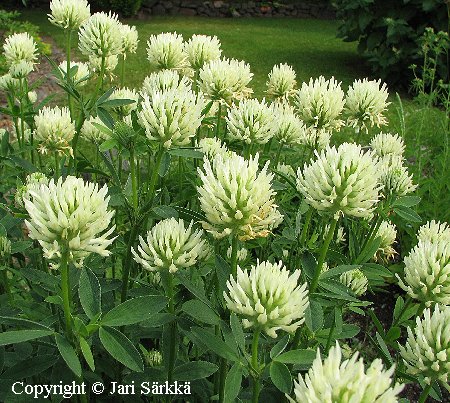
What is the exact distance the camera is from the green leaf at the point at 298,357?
1.32 meters

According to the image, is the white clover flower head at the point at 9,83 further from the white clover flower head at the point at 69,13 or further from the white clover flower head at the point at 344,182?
the white clover flower head at the point at 344,182

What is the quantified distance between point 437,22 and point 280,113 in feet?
21.9

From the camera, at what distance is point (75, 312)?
1.80 metres

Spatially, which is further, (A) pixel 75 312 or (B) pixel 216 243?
(A) pixel 75 312

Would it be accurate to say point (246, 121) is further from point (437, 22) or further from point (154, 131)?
point (437, 22)

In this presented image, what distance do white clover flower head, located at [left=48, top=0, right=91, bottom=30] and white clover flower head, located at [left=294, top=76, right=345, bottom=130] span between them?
0.93 metres

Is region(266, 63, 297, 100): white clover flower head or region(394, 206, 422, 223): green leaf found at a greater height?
region(266, 63, 297, 100): white clover flower head

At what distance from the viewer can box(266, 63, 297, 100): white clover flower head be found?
8.77ft

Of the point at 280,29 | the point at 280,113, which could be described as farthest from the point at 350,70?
the point at 280,113

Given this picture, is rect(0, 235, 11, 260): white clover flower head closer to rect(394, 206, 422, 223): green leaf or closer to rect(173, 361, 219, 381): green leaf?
rect(173, 361, 219, 381): green leaf

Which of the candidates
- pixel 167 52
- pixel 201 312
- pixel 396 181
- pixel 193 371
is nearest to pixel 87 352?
pixel 201 312

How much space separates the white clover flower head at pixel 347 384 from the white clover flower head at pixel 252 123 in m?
1.19

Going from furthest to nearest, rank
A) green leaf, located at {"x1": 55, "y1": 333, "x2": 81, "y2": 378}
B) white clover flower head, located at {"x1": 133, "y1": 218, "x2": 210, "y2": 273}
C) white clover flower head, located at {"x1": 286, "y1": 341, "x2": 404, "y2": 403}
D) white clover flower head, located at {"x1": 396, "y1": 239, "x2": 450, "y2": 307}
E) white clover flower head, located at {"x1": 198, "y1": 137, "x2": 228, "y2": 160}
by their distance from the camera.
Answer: white clover flower head, located at {"x1": 198, "y1": 137, "x2": 228, "y2": 160} → white clover flower head, located at {"x1": 396, "y1": 239, "x2": 450, "y2": 307} → white clover flower head, located at {"x1": 133, "y1": 218, "x2": 210, "y2": 273} → green leaf, located at {"x1": 55, "y1": 333, "x2": 81, "y2": 378} → white clover flower head, located at {"x1": 286, "y1": 341, "x2": 404, "y2": 403}

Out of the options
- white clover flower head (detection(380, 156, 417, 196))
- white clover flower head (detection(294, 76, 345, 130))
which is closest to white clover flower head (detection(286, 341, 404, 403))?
white clover flower head (detection(380, 156, 417, 196))
